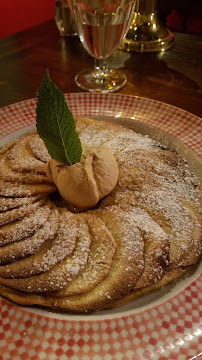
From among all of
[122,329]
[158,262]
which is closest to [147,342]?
[122,329]

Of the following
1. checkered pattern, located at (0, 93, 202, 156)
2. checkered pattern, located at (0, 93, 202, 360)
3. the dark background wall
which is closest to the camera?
checkered pattern, located at (0, 93, 202, 360)

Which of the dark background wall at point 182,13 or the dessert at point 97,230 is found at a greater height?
the dark background wall at point 182,13

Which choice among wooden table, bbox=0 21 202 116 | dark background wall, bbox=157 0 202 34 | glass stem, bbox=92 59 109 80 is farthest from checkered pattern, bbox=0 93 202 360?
dark background wall, bbox=157 0 202 34

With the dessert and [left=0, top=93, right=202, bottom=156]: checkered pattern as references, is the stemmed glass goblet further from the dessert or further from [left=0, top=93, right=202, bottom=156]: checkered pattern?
the dessert

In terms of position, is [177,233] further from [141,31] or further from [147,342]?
[141,31]

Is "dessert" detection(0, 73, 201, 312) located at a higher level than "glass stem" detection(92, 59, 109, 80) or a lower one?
lower

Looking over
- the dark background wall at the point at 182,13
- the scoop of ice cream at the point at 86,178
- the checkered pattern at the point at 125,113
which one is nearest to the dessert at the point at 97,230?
the scoop of ice cream at the point at 86,178

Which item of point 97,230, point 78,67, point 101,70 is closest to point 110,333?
point 97,230

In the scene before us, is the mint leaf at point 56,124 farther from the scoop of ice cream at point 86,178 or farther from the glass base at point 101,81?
the glass base at point 101,81
